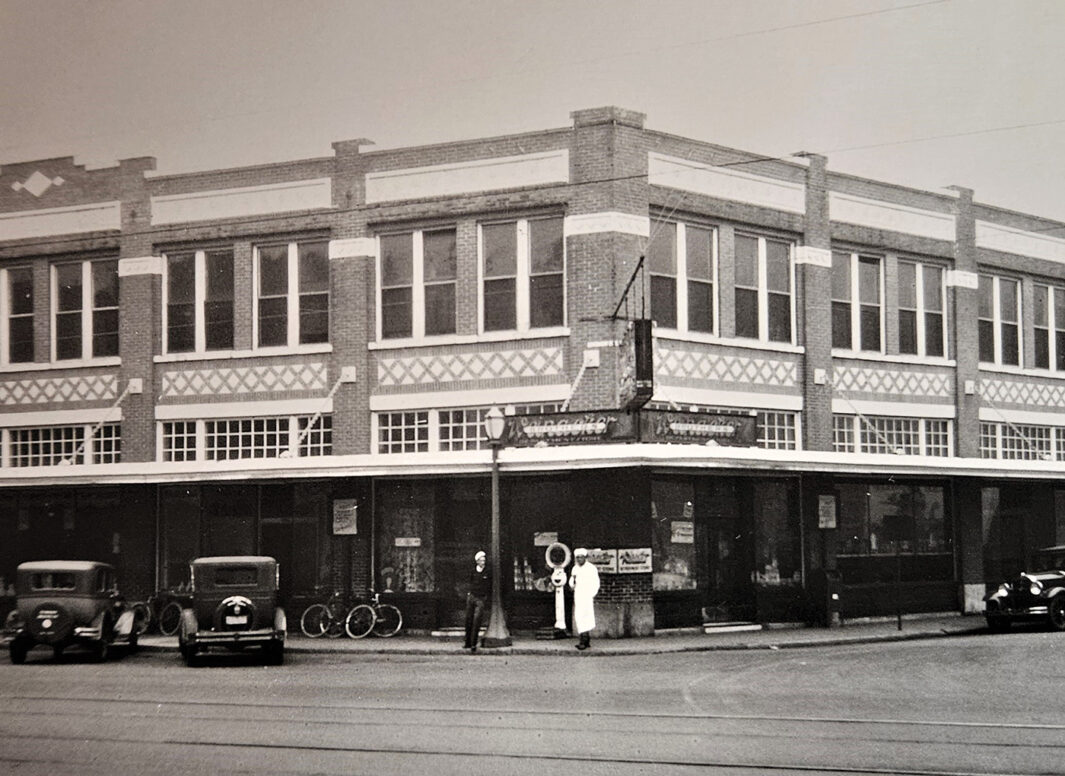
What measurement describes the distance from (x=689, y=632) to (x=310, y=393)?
8.86 metres

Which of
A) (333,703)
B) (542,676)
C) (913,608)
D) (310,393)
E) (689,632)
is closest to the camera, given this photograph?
(333,703)

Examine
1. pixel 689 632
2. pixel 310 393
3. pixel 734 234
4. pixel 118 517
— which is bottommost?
pixel 689 632

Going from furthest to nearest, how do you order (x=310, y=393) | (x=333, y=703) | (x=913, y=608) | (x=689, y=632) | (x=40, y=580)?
(x=913, y=608), (x=310, y=393), (x=689, y=632), (x=40, y=580), (x=333, y=703)

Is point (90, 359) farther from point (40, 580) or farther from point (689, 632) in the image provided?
point (689, 632)

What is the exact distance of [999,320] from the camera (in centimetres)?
3253

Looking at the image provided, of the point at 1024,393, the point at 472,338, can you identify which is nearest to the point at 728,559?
the point at 472,338

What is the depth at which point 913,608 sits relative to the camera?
29703mm

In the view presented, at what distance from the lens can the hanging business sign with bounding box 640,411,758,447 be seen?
2464 cm

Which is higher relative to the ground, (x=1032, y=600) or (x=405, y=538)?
(x=405, y=538)

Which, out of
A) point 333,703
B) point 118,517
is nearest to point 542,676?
point 333,703

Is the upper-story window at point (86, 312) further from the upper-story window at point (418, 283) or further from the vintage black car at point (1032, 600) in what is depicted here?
the vintage black car at point (1032, 600)

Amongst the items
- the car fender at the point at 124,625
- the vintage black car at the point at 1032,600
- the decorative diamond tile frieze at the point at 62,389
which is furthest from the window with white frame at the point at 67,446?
the vintage black car at the point at 1032,600

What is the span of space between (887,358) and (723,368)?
16.0 ft

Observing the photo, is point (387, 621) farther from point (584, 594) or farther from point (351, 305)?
point (351, 305)
